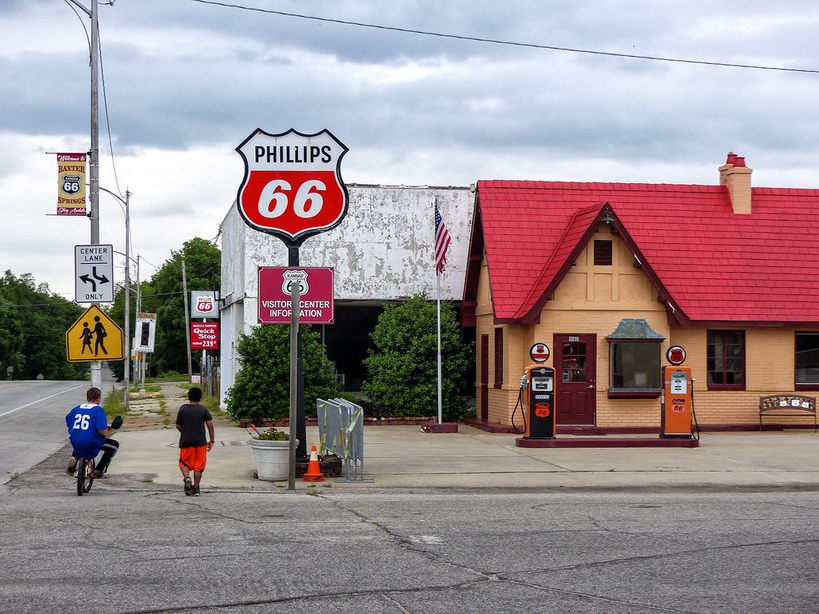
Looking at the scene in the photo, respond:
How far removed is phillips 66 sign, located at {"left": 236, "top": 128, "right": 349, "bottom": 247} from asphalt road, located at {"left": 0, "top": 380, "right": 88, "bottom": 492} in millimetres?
5791

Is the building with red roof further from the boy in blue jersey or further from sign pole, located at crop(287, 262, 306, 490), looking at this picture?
the boy in blue jersey

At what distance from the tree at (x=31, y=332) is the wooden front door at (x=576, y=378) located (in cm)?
10418

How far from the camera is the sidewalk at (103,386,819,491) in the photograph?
16.3 m

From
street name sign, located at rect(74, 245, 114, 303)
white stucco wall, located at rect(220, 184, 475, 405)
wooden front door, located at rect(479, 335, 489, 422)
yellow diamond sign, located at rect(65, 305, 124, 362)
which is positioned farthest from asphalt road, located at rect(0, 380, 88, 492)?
wooden front door, located at rect(479, 335, 489, 422)

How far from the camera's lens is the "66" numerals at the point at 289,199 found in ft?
55.8

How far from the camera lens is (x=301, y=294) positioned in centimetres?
1659

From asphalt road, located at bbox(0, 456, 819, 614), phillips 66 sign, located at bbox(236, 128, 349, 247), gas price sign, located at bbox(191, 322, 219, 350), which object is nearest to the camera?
asphalt road, located at bbox(0, 456, 819, 614)

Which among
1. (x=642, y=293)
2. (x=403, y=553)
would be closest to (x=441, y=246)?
(x=642, y=293)

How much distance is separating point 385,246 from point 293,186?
1194 cm

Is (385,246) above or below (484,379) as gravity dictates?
above

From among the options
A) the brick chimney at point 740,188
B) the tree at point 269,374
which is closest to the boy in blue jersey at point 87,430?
the tree at point 269,374

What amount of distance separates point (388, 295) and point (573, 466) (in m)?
11.8

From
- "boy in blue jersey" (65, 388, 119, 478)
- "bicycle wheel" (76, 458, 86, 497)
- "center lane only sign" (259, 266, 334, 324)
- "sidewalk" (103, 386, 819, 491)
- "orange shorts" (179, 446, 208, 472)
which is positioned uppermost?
"center lane only sign" (259, 266, 334, 324)

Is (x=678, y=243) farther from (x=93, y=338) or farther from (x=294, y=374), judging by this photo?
(x=93, y=338)
